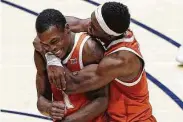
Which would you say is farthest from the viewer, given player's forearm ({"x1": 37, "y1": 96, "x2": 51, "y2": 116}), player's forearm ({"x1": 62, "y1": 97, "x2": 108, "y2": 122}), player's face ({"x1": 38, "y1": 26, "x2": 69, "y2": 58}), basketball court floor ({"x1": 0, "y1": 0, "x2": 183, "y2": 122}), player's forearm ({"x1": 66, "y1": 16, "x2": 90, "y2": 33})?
basketball court floor ({"x1": 0, "y1": 0, "x2": 183, "y2": 122})

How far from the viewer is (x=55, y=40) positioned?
115 inches

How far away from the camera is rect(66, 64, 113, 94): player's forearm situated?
300 centimetres

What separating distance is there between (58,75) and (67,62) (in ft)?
0.34

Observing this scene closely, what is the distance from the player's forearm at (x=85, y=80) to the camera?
3.00 metres

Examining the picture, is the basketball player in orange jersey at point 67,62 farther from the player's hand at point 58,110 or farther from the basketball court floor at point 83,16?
the basketball court floor at point 83,16

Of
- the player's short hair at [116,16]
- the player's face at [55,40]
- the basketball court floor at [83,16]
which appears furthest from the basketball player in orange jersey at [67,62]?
the basketball court floor at [83,16]

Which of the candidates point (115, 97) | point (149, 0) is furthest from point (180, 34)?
point (115, 97)

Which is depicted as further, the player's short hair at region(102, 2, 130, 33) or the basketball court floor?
the basketball court floor

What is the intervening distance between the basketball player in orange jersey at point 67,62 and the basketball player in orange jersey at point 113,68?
54 millimetres

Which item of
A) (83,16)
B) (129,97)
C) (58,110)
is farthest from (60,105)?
(83,16)

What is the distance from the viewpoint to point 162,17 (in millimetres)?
6684

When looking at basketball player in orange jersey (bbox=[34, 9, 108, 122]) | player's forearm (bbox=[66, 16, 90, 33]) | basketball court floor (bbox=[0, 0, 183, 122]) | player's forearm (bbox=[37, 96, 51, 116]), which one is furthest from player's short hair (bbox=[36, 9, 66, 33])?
basketball court floor (bbox=[0, 0, 183, 122])

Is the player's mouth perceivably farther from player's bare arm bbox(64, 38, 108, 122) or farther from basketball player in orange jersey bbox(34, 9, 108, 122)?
player's bare arm bbox(64, 38, 108, 122)

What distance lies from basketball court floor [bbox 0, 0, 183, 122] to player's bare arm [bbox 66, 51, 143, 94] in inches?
70.3
